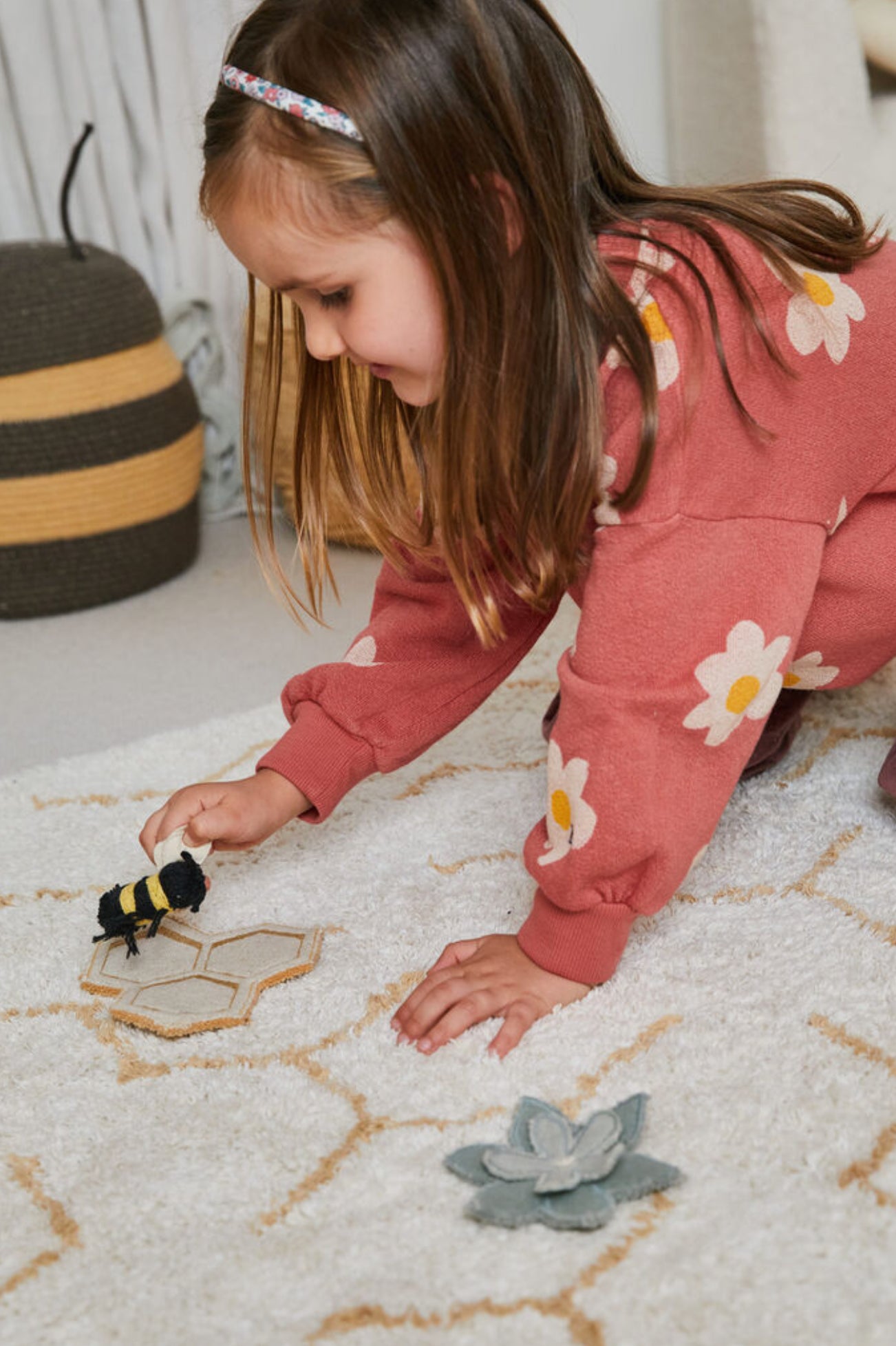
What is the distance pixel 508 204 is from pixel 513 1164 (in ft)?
1.51

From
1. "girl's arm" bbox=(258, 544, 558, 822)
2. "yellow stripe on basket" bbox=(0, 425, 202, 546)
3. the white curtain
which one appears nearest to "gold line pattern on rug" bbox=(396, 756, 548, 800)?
"girl's arm" bbox=(258, 544, 558, 822)

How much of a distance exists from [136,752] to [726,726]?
54cm

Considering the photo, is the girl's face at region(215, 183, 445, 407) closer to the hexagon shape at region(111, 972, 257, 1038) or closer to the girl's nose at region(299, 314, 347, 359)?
the girl's nose at region(299, 314, 347, 359)

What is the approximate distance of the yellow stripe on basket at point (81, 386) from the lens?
1.42m

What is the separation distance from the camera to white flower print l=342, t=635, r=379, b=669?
0.91 meters

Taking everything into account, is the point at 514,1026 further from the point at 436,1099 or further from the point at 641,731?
the point at 641,731

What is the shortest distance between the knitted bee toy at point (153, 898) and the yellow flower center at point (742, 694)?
0.32 m

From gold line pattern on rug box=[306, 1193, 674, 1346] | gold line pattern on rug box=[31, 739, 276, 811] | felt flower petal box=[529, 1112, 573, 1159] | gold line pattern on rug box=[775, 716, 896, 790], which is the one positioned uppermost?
gold line pattern on rug box=[306, 1193, 674, 1346]

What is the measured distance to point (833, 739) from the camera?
104 centimetres

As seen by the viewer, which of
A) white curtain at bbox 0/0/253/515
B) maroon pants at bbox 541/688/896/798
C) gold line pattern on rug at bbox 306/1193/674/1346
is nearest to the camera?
gold line pattern on rug at bbox 306/1193/674/1346

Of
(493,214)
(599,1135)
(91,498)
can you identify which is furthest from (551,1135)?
(91,498)

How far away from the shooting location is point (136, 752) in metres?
1.11

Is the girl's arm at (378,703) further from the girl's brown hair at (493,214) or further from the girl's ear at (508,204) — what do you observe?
the girl's ear at (508,204)

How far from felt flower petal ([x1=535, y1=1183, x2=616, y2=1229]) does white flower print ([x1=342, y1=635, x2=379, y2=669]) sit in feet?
1.30
